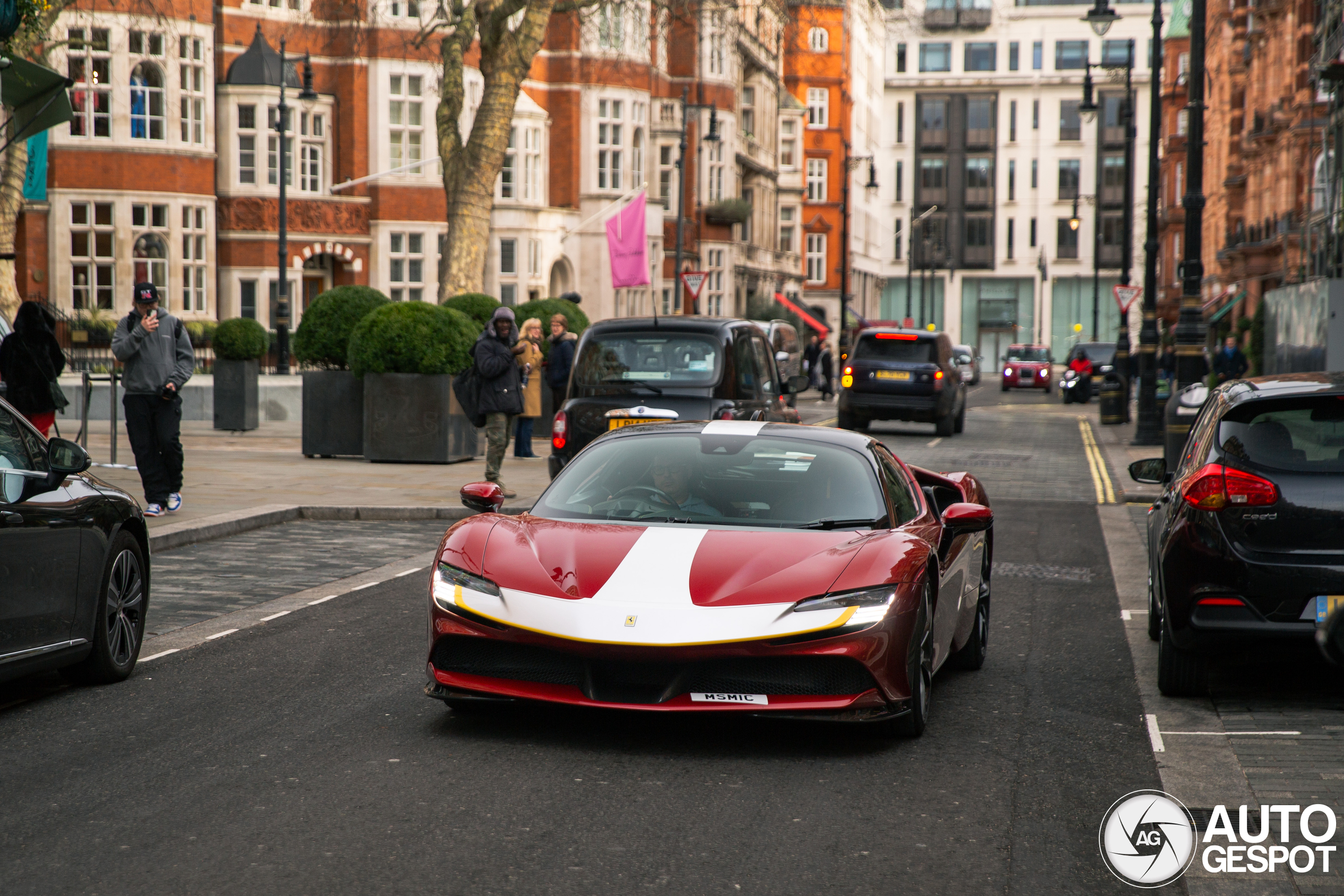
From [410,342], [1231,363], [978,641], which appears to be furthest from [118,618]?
[1231,363]

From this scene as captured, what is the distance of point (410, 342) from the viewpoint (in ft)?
63.6

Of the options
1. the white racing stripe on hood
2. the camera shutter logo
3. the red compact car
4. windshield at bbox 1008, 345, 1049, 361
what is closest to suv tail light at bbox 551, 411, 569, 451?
the white racing stripe on hood

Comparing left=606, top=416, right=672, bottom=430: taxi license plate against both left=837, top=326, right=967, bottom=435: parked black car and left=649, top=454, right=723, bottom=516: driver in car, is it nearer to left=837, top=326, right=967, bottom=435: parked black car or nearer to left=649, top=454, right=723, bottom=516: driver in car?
left=649, top=454, right=723, bottom=516: driver in car

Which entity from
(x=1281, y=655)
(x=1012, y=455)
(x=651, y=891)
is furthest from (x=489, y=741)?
(x=1012, y=455)

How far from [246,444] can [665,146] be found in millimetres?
35437

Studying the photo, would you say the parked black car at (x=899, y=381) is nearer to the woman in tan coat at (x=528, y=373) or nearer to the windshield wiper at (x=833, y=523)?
the woman in tan coat at (x=528, y=373)

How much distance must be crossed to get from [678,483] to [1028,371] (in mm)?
53540

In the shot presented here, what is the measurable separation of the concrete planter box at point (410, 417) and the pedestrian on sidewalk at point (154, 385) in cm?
602

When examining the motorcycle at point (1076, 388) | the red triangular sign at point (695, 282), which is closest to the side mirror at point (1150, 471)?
the red triangular sign at point (695, 282)

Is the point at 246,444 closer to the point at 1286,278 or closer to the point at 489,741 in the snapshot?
the point at 489,741

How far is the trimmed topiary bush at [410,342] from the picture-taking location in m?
19.4

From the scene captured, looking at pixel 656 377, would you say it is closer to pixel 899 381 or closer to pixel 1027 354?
pixel 899 381

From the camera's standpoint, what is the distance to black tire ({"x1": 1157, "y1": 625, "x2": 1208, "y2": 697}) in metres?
7.27

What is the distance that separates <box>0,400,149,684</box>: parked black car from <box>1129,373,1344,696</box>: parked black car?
4685 millimetres
